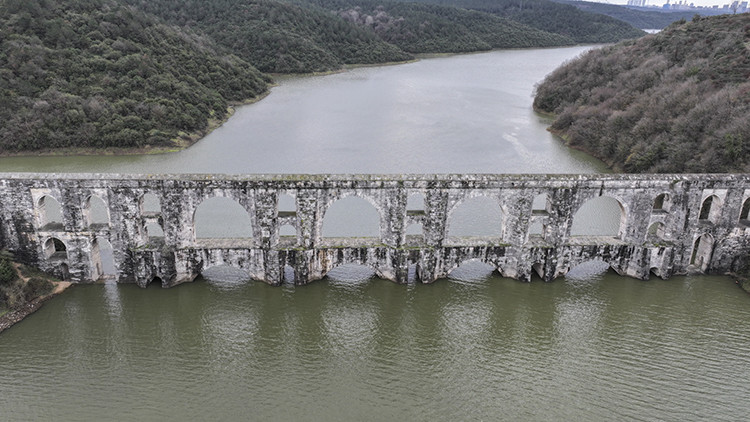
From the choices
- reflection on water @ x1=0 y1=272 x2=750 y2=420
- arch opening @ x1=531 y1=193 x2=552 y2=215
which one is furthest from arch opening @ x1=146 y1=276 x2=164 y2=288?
arch opening @ x1=531 y1=193 x2=552 y2=215

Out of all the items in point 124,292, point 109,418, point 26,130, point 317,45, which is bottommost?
point 109,418

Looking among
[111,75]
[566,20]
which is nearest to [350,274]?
[111,75]

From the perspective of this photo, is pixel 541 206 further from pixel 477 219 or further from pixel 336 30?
pixel 336 30

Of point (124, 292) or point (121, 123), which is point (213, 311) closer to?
point (124, 292)

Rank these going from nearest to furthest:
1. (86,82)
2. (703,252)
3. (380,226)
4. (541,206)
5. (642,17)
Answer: (380,226) < (703,252) < (541,206) < (86,82) < (642,17)

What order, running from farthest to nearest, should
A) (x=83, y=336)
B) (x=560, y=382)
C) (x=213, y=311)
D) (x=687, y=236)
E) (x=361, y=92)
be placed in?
(x=361, y=92) < (x=687, y=236) < (x=213, y=311) < (x=83, y=336) < (x=560, y=382)

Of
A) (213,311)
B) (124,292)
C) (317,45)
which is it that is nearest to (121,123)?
(124,292)

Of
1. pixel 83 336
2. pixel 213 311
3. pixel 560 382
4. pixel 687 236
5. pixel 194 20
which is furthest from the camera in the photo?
pixel 194 20
